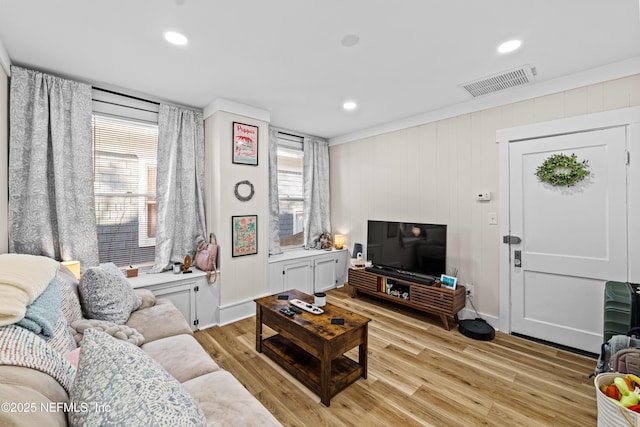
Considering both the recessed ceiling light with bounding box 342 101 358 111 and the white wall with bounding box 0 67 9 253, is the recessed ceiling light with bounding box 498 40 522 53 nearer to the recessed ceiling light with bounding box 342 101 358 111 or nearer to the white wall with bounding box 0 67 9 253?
the recessed ceiling light with bounding box 342 101 358 111

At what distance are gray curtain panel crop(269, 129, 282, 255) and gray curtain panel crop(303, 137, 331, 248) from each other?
591 mm

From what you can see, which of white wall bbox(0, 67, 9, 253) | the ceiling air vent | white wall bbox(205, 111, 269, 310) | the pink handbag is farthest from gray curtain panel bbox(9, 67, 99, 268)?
the ceiling air vent

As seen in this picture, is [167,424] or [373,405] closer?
[167,424]

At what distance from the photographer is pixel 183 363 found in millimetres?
1591

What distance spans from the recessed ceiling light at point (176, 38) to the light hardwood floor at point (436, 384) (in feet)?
8.43

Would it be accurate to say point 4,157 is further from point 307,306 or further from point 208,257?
point 307,306

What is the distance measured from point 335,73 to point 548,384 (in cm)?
304

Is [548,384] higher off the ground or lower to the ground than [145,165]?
lower

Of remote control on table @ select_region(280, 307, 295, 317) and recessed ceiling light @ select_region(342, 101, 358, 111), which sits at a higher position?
recessed ceiling light @ select_region(342, 101, 358, 111)

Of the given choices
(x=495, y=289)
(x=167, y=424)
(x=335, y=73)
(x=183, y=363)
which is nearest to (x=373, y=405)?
(x=183, y=363)

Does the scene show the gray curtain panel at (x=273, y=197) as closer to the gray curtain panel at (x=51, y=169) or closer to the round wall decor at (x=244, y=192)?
the round wall decor at (x=244, y=192)

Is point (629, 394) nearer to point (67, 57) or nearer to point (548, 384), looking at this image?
point (548, 384)

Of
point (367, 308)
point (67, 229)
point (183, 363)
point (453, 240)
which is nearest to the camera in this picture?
point (183, 363)

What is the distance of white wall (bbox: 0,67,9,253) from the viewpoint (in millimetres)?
2115
